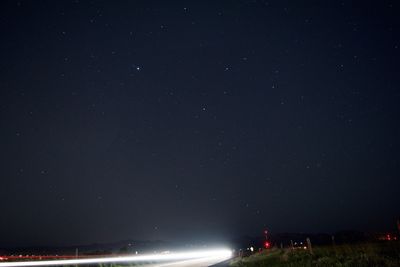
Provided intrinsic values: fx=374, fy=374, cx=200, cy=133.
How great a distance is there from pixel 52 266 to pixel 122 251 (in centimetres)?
3552

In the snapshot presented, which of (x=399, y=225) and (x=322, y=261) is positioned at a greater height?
(x=399, y=225)

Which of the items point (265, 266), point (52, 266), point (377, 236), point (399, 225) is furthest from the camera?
point (377, 236)

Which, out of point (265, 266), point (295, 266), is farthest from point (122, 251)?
point (295, 266)

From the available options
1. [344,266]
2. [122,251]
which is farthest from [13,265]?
[122,251]

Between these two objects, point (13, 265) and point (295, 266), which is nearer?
point (295, 266)

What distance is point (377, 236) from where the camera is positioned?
65312mm

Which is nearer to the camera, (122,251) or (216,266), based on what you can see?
(216,266)

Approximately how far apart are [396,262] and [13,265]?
2472 centimetres

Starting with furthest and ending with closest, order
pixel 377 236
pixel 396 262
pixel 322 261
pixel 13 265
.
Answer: pixel 377 236, pixel 13 265, pixel 322 261, pixel 396 262

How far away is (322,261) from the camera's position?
601 inches

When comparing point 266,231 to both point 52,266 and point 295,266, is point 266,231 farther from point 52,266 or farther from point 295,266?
point 295,266

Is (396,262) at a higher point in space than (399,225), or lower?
lower

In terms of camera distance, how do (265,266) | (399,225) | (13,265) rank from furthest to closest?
1. (13,265)
2. (265,266)
3. (399,225)

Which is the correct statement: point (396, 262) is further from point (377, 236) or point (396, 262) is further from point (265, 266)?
point (377, 236)
